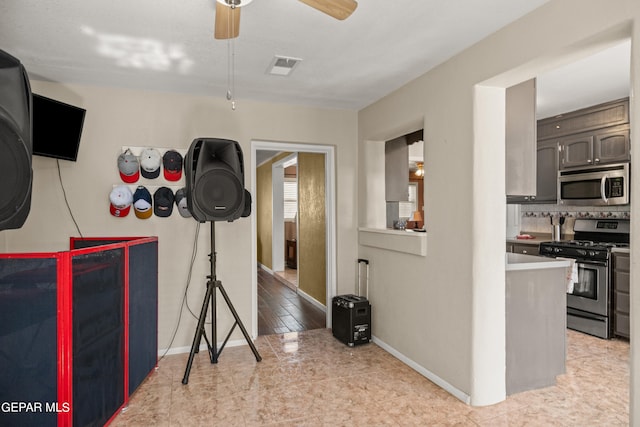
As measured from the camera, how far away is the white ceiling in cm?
208

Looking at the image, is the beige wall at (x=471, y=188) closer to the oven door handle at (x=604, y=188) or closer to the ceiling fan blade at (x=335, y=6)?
the ceiling fan blade at (x=335, y=6)

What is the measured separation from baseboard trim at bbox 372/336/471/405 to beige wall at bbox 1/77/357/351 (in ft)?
2.69

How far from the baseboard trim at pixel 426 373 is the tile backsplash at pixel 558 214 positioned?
2.74m

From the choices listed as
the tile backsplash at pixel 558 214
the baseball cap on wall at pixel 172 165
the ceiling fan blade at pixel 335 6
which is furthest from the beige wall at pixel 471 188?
the tile backsplash at pixel 558 214

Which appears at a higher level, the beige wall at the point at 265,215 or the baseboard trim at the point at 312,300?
the beige wall at the point at 265,215

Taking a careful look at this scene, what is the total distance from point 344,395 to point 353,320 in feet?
3.17

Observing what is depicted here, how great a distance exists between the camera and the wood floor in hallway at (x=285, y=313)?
425 cm

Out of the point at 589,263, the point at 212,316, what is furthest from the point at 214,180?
the point at 589,263

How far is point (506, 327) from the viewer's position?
2.66m

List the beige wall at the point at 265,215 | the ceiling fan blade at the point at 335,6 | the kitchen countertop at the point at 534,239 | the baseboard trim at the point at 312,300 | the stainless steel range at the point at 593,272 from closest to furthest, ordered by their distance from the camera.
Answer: the ceiling fan blade at the point at 335,6, the stainless steel range at the point at 593,272, the kitchen countertop at the point at 534,239, the baseboard trim at the point at 312,300, the beige wall at the point at 265,215

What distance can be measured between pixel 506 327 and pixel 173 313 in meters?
2.70

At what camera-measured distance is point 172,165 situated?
341cm

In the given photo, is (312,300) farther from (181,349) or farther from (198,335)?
(198,335)

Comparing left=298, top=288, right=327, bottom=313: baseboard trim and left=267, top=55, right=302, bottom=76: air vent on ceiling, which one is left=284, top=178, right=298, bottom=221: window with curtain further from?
left=267, top=55, right=302, bottom=76: air vent on ceiling
